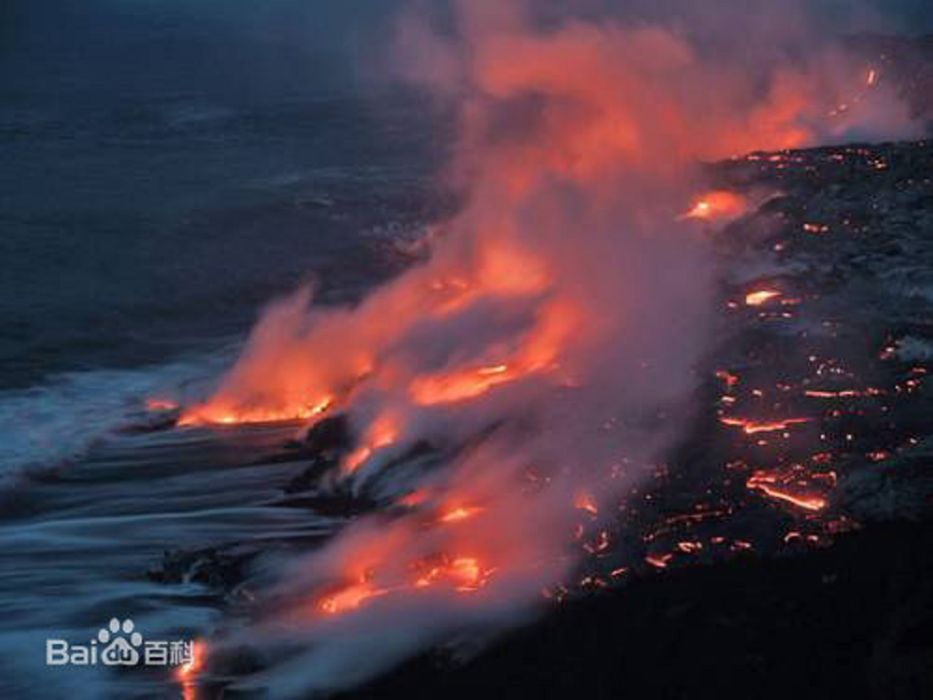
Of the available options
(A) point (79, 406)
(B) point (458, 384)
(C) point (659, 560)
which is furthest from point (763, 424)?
(A) point (79, 406)

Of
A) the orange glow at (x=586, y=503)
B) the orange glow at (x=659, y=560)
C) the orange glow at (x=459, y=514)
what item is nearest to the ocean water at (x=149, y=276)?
the orange glow at (x=459, y=514)

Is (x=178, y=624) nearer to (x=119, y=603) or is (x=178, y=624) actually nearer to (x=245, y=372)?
(x=119, y=603)

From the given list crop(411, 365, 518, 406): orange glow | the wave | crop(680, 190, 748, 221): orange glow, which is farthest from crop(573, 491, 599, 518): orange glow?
crop(680, 190, 748, 221): orange glow

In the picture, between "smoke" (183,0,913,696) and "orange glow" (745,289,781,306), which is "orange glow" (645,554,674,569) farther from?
"orange glow" (745,289,781,306)

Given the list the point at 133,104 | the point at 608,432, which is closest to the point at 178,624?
the point at 608,432

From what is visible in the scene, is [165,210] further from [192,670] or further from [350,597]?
[192,670]

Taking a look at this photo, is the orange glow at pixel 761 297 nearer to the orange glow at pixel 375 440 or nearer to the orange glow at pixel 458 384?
the orange glow at pixel 458 384
